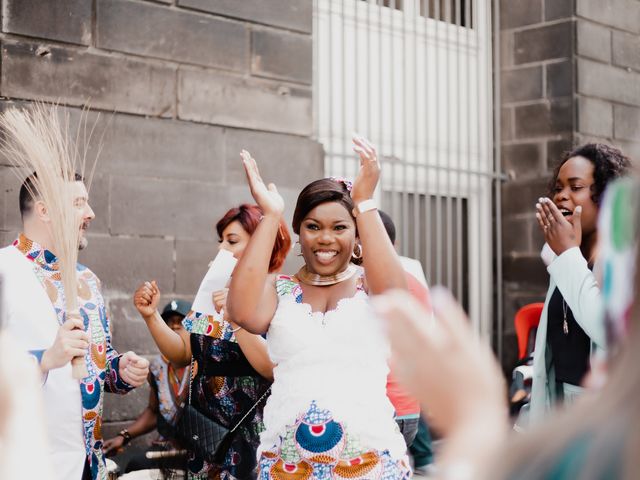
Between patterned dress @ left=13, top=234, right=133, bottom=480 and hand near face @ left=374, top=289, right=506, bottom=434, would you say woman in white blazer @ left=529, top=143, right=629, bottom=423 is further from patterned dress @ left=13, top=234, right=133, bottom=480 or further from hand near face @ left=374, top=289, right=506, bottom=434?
hand near face @ left=374, top=289, right=506, bottom=434

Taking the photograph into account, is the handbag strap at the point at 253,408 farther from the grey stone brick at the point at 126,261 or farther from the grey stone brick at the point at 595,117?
the grey stone brick at the point at 595,117

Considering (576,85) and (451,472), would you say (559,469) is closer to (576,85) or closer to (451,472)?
(451,472)

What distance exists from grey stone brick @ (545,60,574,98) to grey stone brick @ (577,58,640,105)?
7 cm

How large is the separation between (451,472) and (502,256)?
664cm

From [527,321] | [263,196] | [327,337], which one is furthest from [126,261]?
[527,321]

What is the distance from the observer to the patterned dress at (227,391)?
3.60 metres

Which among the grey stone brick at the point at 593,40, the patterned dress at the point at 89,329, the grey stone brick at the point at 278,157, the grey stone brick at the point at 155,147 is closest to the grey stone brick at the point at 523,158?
the grey stone brick at the point at 593,40

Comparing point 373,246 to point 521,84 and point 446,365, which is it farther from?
point 521,84

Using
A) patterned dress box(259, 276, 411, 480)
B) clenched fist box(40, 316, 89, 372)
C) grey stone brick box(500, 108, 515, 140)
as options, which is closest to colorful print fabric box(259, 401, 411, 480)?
patterned dress box(259, 276, 411, 480)

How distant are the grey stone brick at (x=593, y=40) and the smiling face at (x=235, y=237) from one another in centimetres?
401

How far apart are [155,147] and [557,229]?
8.91 feet

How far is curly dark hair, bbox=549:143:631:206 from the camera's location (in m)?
3.35

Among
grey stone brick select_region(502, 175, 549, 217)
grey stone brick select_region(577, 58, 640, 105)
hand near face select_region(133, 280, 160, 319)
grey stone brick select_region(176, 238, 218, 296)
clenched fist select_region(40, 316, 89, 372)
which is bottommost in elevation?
clenched fist select_region(40, 316, 89, 372)

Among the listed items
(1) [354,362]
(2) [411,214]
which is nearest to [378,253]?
(1) [354,362]
